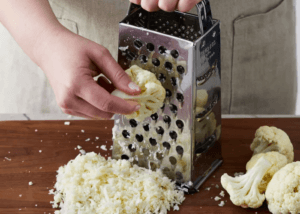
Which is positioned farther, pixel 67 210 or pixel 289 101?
pixel 289 101

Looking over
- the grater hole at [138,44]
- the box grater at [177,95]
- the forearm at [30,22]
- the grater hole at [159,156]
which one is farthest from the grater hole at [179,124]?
the forearm at [30,22]

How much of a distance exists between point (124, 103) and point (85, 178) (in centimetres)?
25

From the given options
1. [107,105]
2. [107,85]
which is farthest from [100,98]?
[107,85]

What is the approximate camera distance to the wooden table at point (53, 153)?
1.09 m

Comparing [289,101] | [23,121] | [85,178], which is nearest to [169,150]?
[85,178]

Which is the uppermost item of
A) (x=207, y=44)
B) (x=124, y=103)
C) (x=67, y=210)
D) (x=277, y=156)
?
(x=207, y=44)

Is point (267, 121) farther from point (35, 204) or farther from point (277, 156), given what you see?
point (35, 204)

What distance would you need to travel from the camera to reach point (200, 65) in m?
1.01

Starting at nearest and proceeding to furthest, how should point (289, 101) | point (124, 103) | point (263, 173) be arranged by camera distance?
point (124, 103)
point (263, 173)
point (289, 101)

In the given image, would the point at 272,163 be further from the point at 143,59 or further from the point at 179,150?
the point at 143,59

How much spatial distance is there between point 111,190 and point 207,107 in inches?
12.4

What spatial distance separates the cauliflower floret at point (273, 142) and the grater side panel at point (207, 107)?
110 mm

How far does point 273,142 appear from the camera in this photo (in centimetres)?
117

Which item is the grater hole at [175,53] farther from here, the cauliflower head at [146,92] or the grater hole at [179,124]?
the grater hole at [179,124]
